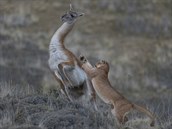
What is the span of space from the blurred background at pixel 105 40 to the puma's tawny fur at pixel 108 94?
12.5 metres

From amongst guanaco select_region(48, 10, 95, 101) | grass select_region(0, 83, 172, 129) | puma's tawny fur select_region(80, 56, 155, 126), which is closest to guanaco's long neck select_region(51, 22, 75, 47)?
guanaco select_region(48, 10, 95, 101)

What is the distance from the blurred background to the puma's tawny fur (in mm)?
12504

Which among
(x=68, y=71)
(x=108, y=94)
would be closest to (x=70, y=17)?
(x=68, y=71)

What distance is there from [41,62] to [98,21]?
9.79 m

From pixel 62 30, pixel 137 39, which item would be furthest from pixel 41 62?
pixel 62 30

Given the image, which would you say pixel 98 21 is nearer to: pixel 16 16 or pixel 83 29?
pixel 83 29

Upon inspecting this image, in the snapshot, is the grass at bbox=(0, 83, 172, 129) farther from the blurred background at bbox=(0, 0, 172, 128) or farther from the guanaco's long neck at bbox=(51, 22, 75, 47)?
the blurred background at bbox=(0, 0, 172, 128)

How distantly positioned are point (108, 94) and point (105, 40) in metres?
24.3

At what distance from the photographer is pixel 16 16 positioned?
4050 centimetres

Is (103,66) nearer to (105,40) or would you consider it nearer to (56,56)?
(56,56)

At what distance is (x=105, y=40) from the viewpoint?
37.1m

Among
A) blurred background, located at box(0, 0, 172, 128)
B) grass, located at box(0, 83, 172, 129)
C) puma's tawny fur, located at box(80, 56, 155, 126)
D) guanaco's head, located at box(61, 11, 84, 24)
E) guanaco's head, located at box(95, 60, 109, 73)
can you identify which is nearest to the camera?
grass, located at box(0, 83, 172, 129)

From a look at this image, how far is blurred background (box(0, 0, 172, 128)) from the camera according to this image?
96.9 feet

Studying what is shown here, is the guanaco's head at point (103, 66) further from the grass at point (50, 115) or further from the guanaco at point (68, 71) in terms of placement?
the grass at point (50, 115)
